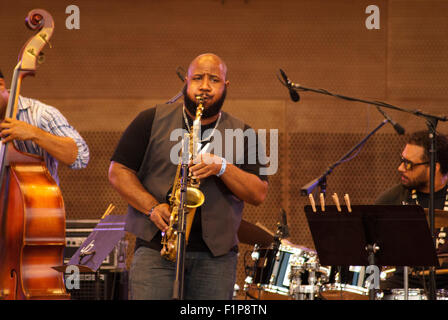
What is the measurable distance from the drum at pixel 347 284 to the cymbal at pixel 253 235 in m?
0.58

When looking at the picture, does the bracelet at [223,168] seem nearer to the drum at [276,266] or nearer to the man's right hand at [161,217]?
the man's right hand at [161,217]

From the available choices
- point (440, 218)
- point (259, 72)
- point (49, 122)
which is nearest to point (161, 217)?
point (49, 122)

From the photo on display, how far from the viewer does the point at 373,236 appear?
340 cm

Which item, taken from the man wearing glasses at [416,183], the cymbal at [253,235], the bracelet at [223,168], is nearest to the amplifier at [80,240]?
the cymbal at [253,235]

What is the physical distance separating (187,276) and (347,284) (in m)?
2.31

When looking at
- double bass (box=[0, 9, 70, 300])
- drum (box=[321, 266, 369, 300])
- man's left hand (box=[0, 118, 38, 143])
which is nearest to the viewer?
double bass (box=[0, 9, 70, 300])

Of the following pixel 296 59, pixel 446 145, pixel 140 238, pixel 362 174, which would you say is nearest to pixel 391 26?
pixel 296 59

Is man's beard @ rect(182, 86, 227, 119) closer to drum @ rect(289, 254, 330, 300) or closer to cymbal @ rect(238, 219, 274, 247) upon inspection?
cymbal @ rect(238, 219, 274, 247)

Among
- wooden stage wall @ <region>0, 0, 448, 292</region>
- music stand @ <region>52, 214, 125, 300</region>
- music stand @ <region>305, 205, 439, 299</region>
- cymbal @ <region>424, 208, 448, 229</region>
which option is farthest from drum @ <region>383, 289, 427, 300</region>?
wooden stage wall @ <region>0, 0, 448, 292</region>

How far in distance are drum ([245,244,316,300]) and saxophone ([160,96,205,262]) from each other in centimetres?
237

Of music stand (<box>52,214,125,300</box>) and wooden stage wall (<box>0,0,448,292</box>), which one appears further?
wooden stage wall (<box>0,0,448,292</box>)

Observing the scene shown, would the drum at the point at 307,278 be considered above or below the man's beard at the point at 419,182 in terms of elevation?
below

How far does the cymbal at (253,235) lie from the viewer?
16.6ft

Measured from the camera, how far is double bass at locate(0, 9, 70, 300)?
3.20m
